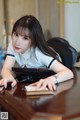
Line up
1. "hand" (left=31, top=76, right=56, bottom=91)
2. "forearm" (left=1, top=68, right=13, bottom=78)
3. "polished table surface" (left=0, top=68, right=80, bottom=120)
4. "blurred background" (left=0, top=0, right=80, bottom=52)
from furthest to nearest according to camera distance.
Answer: "blurred background" (left=0, top=0, right=80, bottom=52), "forearm" (left=1, top=68, right=13, bottom=78), "hand" (left=31, top=76, right=56, bottom=91), "polished table surface" (left=0, top=68, right=80, bottom=120)

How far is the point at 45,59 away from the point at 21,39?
5.6 inches

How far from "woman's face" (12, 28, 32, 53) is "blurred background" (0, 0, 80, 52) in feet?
3.52

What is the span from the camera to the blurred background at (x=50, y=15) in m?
2.10

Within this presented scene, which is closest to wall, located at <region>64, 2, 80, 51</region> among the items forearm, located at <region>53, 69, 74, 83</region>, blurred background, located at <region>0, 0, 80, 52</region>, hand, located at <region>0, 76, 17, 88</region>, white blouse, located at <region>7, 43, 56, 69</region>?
blurred background, located at <region>0, 0, 80, 52</region>

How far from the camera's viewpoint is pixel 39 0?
225cm

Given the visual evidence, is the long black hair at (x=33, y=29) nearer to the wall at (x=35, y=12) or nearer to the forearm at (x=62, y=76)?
the forearm at (x=62, y=76)

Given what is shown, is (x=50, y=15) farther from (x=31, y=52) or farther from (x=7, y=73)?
(x=7, y=73)

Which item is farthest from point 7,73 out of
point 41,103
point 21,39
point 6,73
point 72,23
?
point 72,23

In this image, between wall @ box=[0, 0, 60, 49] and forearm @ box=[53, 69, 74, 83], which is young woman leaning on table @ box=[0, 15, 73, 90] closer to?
forearm @ box=[53, 69, 74, 83]

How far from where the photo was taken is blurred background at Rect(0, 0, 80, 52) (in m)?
2.10

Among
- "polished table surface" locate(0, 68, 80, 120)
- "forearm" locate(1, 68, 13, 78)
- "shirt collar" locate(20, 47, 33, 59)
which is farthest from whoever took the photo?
"shirt collar" locate(20, 47, 33, 59)

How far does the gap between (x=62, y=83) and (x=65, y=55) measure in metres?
0.32

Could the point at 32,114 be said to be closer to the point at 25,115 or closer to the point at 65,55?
the point at 25,115

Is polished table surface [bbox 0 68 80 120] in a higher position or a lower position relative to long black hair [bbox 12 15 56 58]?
lower
